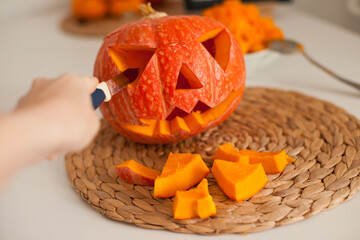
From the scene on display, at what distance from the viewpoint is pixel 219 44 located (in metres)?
0.96

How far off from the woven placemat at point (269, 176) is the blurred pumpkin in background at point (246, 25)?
22cm

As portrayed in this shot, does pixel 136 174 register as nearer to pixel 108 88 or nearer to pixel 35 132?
pixel 108 88

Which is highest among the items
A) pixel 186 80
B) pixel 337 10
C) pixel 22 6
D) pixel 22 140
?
pixel 22 140

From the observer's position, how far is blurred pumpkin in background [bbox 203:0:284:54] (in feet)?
4.29

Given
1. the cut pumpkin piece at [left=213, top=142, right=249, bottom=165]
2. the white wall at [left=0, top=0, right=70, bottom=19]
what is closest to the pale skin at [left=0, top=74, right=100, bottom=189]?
the cut pumpkin piece at [left=213, top=142, right=249, bottom=165]

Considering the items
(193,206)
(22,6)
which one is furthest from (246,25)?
(22,6)

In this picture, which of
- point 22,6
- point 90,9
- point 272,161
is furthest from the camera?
point 22,6

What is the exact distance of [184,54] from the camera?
86cm

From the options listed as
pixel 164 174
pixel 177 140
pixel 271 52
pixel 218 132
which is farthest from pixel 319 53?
pixel 164 174

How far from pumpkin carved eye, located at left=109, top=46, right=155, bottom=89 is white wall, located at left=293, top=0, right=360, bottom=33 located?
1.51 meters

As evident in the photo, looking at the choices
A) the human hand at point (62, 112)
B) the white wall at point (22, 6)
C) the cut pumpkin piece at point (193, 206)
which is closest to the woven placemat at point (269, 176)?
the cut pumpkin piece at point (193, 206)

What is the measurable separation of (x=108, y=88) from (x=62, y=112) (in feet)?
0.86

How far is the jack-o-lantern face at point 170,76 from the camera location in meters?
0.85

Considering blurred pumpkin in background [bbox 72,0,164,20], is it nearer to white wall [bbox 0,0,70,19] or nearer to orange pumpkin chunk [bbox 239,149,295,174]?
white wall [bbox 0,0,70,19]
